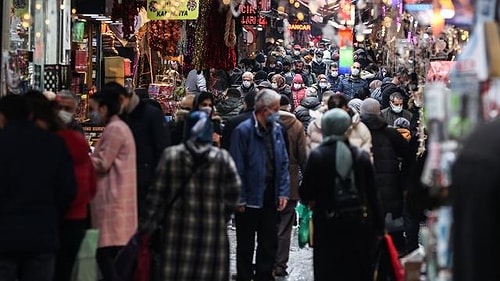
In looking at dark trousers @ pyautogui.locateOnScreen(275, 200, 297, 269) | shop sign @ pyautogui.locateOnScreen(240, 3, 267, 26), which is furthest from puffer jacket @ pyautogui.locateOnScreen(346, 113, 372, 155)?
shop sign @ pyautogui.locateOnScreen(240, 3, 267, 26)

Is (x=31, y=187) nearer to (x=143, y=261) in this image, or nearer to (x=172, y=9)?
(x=143, y=261)

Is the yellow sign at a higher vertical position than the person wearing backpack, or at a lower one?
higher

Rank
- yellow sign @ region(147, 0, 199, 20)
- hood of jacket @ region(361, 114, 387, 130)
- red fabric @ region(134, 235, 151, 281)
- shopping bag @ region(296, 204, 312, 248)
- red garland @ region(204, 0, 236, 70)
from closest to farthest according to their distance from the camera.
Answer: red fabric @ region(134, 235, 151, 281), shopping bag @ region(296, 204, 312, 248), hood of jacket @ region(361, 114, 387, 130), yellow sign @ region(147, 0, 199, 20), red garland @ region(204, 0, 236, 70)

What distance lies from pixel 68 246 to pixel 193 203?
3.62 feet

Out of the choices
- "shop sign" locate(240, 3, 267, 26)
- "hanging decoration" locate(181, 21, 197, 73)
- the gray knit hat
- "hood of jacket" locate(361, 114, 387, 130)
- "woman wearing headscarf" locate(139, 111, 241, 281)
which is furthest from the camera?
"shop sign" locate(240, 3, 267, 26)

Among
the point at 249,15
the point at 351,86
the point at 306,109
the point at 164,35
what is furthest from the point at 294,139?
the point at 351,86

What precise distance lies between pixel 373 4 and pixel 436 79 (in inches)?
218

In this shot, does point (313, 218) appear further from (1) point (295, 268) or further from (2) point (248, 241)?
(1) point (295, 268)

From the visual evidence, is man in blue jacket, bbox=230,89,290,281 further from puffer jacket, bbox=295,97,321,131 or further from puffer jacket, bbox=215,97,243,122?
puffer jacket, bbox=295,97,321,131

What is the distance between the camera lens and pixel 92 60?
56.0 feet

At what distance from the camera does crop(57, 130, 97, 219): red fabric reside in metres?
8.73

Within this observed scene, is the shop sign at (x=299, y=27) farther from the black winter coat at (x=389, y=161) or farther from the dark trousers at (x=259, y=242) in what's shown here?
the dark trousers at (x=259, y=242)

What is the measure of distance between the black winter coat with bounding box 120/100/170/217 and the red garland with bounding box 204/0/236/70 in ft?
25.0

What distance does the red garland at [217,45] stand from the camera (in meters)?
17.7
